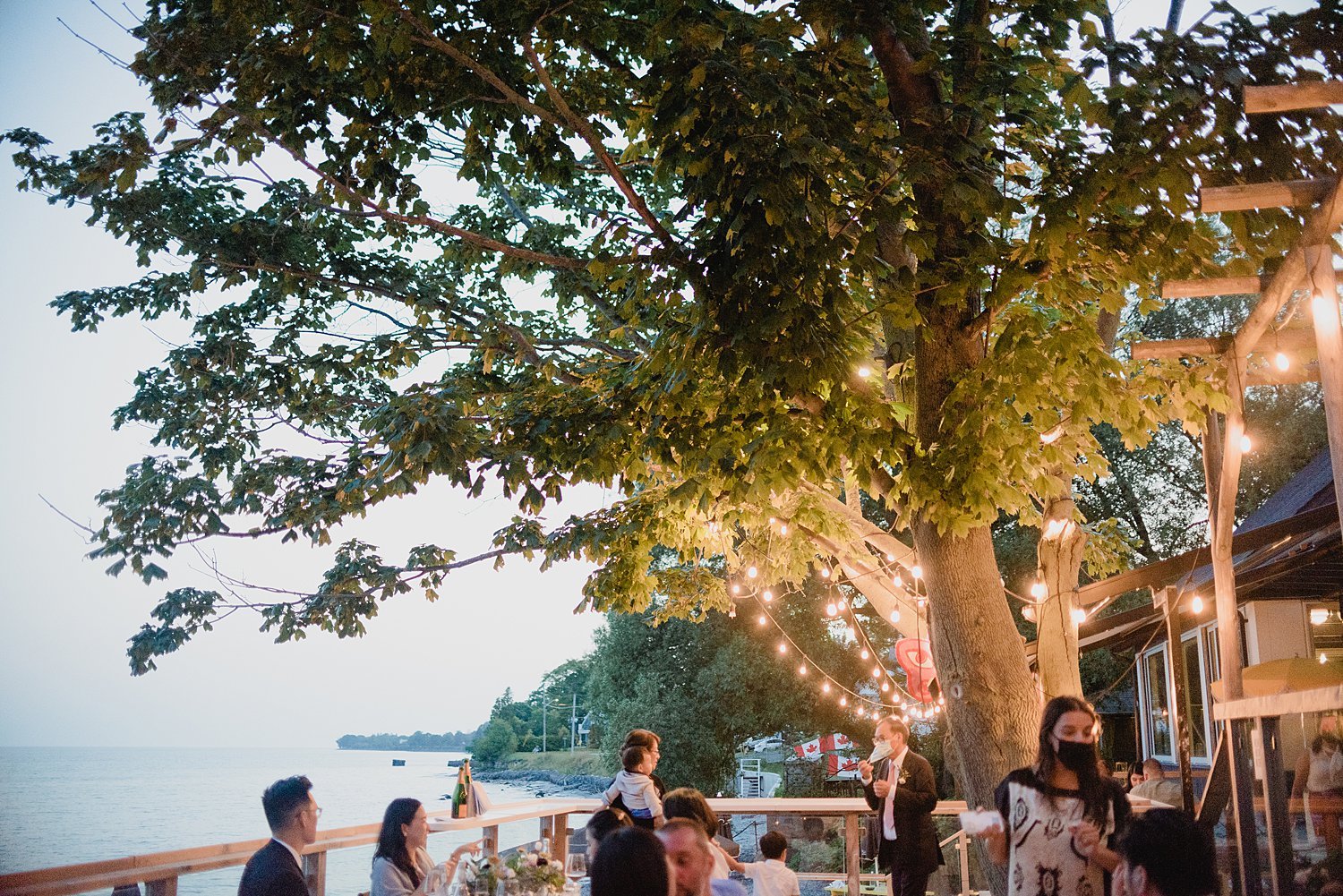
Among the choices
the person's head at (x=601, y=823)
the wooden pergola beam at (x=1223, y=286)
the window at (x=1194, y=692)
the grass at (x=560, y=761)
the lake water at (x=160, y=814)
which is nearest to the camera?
the wooden pergola beam at (x=1223, y=286)

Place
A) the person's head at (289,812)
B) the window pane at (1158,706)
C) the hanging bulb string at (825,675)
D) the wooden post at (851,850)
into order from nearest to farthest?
the person's head at (289,812) < the wooden post at (851,850) < the hanging bulb string at (825,675) < the window pane at (1158,706)

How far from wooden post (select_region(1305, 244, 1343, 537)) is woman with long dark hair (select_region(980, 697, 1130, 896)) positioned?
51.1 inches

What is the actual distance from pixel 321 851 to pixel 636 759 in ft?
6.70

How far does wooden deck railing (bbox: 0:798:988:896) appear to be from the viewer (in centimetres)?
440

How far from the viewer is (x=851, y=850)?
10047 mm

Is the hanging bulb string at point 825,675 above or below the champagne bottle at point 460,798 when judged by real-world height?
above

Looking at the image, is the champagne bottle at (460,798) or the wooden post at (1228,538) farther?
the champagne bottle at (460,798)

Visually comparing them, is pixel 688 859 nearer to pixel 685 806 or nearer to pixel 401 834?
pixel 685 806

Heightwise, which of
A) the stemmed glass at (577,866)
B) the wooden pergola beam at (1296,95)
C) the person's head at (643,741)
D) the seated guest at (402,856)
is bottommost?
the stemmed glass at (577,866)

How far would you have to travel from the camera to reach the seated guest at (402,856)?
A: 4852 millimetres

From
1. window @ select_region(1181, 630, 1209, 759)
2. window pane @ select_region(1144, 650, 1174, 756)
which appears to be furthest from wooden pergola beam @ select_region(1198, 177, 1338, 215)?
window pane @ select_region(1144, 650, 1174, 756)

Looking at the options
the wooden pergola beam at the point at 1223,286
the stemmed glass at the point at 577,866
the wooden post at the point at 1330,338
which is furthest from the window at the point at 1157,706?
the wooden post at the point at 1330,338

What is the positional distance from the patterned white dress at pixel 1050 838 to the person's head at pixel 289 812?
119 inches

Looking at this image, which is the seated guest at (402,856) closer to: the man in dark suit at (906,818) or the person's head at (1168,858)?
the person's head at (1168,858)
